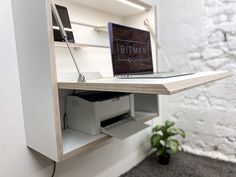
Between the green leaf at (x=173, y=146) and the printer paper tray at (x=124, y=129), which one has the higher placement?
the printer paper tray at (x=124, y=129)

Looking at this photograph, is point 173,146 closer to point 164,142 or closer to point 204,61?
point 164,142

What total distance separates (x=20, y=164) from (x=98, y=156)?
0.55m

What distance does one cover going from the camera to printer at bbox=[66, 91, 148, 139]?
103cm

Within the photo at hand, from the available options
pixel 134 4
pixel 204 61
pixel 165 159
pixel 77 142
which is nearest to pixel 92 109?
pixel 77 142

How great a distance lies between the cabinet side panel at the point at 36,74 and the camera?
30.8 inches

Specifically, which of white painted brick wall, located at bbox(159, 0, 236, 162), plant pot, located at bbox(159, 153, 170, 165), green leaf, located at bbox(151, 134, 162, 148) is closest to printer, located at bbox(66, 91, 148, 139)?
green leaf, located at bbox(151, 134, 162, 148)

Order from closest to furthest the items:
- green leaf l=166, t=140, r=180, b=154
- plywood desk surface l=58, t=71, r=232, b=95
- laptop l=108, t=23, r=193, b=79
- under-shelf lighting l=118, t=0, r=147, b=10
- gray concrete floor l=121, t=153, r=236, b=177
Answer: plywood desk surface l=58, t=71, r=232, b=95 → laptop l=108, t=23, r=193, b=79 → under-shelf lighting l=118, t=0, r=147, b=10 → gray concrete floor l=121, t=153, r=236, b=177 → green leaf l=166, t=140, r=180, b=154

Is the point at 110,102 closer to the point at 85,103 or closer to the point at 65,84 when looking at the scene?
the point at 85,103

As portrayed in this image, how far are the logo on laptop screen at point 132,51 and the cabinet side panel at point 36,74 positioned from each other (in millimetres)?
396

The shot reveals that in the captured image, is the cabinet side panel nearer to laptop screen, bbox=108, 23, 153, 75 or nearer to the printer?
the printer

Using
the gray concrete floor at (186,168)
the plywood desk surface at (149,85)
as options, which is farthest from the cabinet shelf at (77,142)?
the gray concrete floor at (186,168)

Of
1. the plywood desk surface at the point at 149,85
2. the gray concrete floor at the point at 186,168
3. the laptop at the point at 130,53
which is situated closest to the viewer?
the plywood desk surface at the point at 149,85

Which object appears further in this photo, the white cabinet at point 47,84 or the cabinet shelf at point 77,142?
the cabinet shelf at point 77,142

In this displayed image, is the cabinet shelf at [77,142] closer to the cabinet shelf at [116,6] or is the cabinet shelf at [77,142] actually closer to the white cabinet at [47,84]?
the white cabinet at [47,84]
